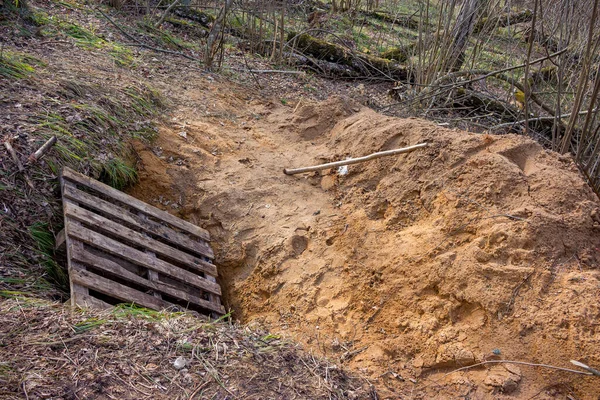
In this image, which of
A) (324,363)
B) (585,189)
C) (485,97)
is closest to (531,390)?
(324,363)

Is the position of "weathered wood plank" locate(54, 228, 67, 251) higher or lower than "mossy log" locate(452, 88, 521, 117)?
lower

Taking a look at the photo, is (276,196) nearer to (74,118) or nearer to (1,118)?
(74,118)

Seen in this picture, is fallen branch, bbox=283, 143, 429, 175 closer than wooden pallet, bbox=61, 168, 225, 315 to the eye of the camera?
No

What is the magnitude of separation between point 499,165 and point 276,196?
187 cm

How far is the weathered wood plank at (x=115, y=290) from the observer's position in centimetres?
343

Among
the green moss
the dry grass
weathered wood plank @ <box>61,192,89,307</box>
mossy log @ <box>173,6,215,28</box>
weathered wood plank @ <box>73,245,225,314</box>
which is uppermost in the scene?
the green moss

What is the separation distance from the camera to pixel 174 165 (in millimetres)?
4996

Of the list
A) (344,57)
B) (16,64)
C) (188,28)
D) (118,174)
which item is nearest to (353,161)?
(118,174)

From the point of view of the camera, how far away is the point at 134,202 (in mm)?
4320

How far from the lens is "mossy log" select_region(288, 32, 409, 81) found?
324 inches

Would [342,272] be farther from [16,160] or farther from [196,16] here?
[196,16]

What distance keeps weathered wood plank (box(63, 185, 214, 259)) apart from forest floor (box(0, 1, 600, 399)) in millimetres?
168

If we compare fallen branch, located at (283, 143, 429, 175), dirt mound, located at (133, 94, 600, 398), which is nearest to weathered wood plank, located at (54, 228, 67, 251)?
dirt mound, located at (133, 94, 600, 398)

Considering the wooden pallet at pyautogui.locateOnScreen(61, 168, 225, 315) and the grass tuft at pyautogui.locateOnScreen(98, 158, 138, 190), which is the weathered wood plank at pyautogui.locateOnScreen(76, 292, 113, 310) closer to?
the wooden pallet at pyautogui.locateOnScreen(61, 168, 225, 315)
